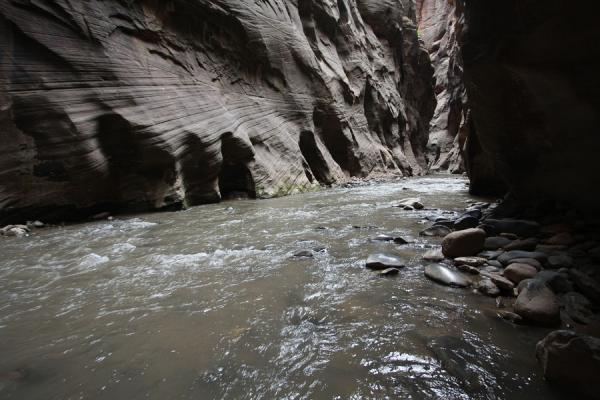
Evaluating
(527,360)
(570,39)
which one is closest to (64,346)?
(527,360)

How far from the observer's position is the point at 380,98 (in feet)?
70.2

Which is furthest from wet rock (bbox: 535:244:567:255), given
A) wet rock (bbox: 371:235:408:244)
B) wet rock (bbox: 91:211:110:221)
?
wet rock (bbox: 91:211:110:221)

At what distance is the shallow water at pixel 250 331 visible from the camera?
142 cm

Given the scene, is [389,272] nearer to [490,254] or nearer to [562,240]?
[490,254]

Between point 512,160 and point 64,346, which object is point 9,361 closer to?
point 64,346

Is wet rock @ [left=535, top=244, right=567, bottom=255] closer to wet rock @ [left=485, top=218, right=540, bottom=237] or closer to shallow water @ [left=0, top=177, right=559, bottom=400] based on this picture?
wet rock @ [left=485, top=218, right=540, bottom=237]

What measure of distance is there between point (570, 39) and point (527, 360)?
2.35m

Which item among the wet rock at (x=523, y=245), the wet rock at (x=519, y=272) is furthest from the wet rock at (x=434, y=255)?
the wet rock at (x=523, y=245)

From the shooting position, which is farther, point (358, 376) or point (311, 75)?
point (311, 75)

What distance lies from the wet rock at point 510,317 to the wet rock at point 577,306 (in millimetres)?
308

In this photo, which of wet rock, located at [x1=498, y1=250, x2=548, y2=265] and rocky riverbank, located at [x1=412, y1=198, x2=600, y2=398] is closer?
rocky riverbank, located at [x1=412, y1=198, x2=600, y2=398]

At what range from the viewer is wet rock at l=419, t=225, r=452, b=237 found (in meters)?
3.98

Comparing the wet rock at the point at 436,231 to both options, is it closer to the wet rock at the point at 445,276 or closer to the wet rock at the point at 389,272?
the wet rock at the point at 445,276

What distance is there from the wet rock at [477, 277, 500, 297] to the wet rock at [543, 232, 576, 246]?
1.30 m
